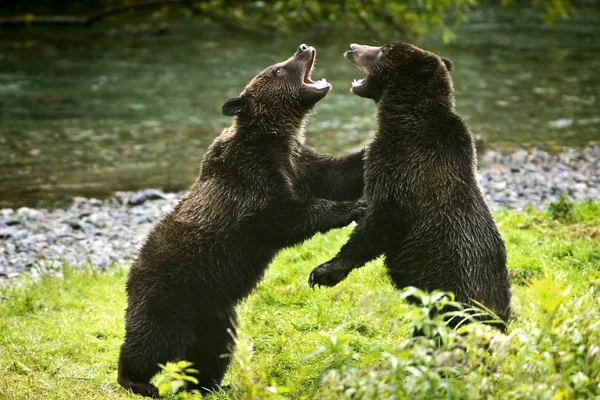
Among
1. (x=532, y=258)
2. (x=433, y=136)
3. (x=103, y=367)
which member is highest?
(x=433, y=136)

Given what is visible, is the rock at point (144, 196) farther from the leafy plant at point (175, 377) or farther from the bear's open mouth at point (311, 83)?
the leafy plant at point (175, 377)

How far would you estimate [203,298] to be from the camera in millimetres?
5738

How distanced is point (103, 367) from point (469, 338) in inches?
133

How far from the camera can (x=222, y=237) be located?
5766 millimetres

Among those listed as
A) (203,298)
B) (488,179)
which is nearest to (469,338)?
(203,298)

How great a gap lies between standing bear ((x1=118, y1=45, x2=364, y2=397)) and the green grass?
321 millimetres

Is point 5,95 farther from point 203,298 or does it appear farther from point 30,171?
point 203,298

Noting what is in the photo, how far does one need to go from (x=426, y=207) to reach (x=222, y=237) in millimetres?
1397

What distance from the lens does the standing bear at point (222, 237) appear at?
562 centimetres

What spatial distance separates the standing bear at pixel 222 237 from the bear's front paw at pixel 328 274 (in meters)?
0.26

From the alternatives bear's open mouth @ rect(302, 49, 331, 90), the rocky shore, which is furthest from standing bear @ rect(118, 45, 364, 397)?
the rocky shore

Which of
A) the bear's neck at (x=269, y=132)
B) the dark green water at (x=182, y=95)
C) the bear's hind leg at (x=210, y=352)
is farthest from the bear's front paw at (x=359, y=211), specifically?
the dark green water at (x=182, y=95)

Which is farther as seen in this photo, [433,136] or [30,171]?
[30,171]

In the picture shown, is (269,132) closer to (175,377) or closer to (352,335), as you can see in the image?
(352,335)
